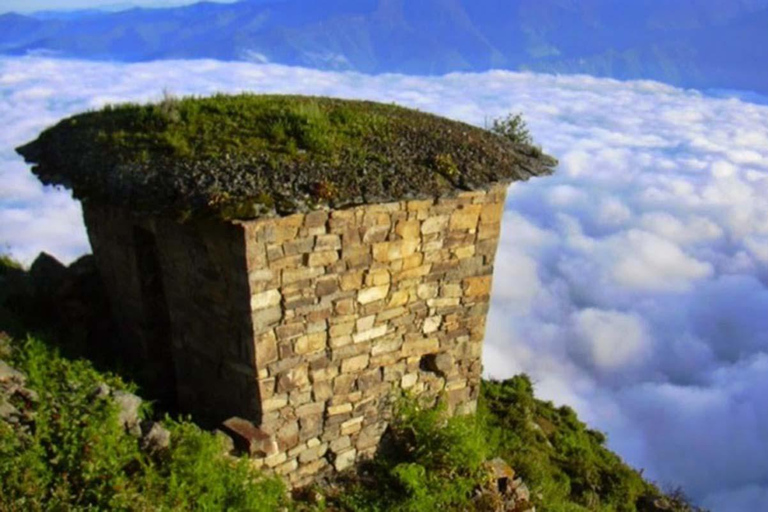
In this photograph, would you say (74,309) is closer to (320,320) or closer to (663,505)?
(320,320)

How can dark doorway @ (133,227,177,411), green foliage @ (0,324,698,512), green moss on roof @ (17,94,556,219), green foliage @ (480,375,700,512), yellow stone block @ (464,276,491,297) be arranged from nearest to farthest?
green foliage @ (0,324,698,512) → green moss on roof @ (17,94,556,219) → dark doorway @ (133,227,177,411) → yellow stone block @ (464,276,491,297) → green foliage @ (480,375,700,512)

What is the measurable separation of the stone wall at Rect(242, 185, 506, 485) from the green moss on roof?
0.28 meters

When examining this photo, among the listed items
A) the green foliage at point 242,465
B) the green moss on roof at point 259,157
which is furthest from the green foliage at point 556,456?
the green moss on roof at point 259,157

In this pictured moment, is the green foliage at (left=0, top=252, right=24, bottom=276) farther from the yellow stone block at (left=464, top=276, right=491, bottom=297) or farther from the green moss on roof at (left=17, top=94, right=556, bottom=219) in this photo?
the yellow stone block at (left=464, top=276, right=491, bottom=297)

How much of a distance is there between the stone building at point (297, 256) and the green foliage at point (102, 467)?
83cm

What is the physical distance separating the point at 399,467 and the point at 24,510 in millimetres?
3917

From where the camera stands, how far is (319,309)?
7629mm

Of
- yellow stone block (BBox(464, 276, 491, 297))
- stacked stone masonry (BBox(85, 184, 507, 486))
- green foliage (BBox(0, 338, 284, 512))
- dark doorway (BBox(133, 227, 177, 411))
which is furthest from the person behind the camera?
yellow stone block (BBox(464, 276, 491, 297))

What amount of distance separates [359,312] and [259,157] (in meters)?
2.09

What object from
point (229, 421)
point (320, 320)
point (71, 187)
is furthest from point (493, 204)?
point (71, 187)

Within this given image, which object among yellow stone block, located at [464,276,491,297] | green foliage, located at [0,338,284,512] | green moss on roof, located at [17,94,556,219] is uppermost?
green moss on roof, located at [17,94,556,219]

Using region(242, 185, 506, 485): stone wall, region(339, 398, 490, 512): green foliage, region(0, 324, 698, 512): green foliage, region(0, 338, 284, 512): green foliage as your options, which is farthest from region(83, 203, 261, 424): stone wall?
region(339, 398, 490, 512): green foliage

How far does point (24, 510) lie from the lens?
546 cm

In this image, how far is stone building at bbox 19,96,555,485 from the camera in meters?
7.21
